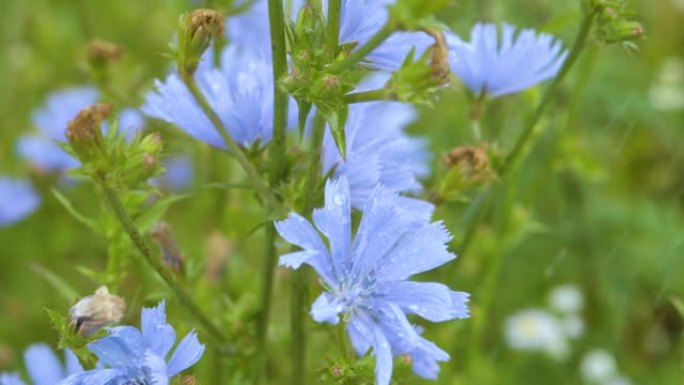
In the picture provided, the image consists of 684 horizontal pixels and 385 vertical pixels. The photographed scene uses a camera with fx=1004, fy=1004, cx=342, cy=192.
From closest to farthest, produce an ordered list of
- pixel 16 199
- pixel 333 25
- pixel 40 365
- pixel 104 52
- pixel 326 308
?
1. pixel 326 308
2. pixel 333 25
3. pixel 40 365
4. pixel 104 52
5. pixel 16 199

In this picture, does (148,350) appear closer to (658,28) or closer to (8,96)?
(8,96)

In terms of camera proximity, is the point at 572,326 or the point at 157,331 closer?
the point at 157,331

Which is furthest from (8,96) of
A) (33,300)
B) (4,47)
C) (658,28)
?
(658,28)

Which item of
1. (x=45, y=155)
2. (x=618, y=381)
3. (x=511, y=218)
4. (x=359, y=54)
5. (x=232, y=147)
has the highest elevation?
(x=359, y=54)

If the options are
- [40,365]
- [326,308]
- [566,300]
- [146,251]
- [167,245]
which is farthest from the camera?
[566,300]

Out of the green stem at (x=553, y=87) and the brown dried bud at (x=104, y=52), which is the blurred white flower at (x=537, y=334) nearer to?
the green stem at (x=553, y=87)

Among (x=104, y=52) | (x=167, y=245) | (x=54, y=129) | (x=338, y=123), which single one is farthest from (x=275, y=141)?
(x=54, y=129)

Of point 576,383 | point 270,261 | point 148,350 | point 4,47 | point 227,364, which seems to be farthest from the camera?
point 4,47

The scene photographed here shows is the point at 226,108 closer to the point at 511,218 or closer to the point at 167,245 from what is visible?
the point at 167,245
